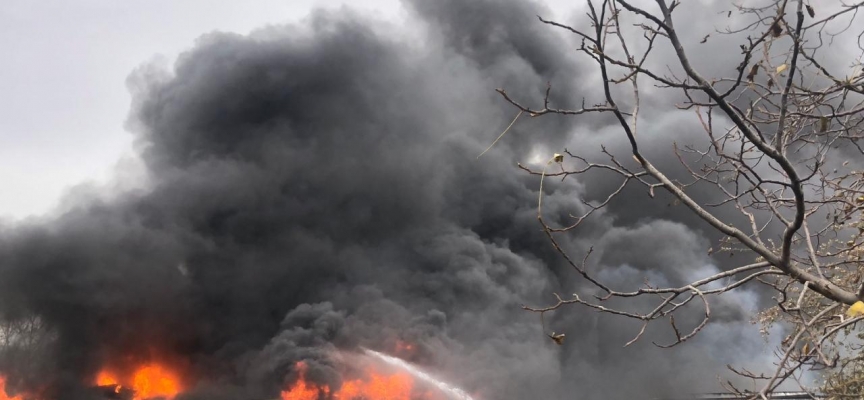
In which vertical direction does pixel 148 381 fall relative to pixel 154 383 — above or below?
above

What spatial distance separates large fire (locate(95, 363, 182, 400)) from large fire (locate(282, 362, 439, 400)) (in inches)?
574

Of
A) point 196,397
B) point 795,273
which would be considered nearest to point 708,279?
point 795,273

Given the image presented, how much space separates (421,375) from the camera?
62219mm

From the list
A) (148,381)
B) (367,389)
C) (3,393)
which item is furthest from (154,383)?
(367,389)

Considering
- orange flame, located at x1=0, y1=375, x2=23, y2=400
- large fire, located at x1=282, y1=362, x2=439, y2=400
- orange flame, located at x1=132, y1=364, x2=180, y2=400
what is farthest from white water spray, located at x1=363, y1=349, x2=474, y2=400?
orange flame, located at x1=0, y1=375, x2=23, y2=400

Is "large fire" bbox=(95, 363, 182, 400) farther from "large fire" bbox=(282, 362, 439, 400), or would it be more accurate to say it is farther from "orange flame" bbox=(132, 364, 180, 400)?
"large fire" bbox=(282, 362, 439, 400)

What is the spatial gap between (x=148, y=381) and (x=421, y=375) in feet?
99.3

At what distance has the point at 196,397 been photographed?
5750 centimetres

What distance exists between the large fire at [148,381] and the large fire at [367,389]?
47.9 ft

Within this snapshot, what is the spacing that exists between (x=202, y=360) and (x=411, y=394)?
24294mm

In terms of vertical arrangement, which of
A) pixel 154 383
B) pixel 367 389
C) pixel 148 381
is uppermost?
pixel 367 389

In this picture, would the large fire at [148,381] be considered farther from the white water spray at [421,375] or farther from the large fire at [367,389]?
the white water spray at [421,375]

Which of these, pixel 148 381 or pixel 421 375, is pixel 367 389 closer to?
pixel 421 375

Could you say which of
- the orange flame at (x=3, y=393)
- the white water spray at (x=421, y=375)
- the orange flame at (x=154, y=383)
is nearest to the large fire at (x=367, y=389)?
the white water spray at (x=421, y=375)
